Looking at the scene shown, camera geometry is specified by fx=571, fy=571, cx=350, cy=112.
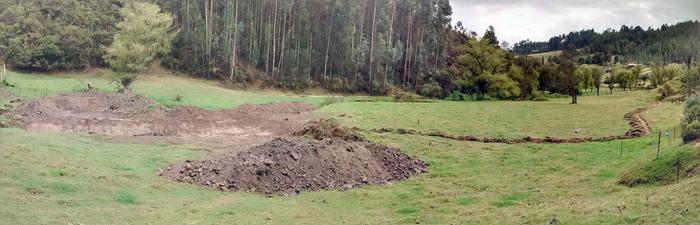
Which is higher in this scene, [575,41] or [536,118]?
[575,41]

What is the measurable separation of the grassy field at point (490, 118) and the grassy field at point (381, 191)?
662cm

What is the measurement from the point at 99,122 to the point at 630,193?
2771cm

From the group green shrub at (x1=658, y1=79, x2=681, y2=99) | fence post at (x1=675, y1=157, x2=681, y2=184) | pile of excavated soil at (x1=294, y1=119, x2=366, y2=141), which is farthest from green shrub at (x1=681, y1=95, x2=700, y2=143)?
green shrub at (x1=658, y1=79, x2=681, y2=99)

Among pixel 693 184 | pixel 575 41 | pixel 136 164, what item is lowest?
pixel 136 164

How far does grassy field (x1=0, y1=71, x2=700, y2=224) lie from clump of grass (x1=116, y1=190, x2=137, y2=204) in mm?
31

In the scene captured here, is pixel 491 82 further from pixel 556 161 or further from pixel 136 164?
pixel 136 164

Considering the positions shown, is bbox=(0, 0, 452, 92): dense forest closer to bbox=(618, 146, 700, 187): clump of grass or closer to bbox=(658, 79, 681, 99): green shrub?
bbox=(658, 79, 681, 99): green shrub

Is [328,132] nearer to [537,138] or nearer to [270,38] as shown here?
[537,138]

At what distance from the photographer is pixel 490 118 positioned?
46.2 m

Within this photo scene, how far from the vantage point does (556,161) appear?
26141 millimetres

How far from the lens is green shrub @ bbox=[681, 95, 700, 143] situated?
1938 centimetres

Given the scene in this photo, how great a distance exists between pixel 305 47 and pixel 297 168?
57.5 m

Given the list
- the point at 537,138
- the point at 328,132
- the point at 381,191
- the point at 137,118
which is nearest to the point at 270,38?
the point at 137,118

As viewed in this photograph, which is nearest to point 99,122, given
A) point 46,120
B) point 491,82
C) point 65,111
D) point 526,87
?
point 46,120
